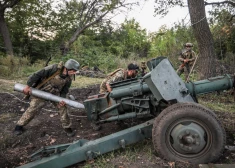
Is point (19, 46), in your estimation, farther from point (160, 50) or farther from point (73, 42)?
point (160, 50)

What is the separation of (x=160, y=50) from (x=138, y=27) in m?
10.2

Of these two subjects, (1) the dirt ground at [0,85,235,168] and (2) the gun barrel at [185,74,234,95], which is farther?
(2) the gun barrel at [185,74,234,95]

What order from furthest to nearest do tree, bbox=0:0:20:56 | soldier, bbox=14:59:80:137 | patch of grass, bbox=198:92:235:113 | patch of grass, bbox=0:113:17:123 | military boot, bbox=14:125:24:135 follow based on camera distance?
1. tree, bbox=0:0:20:56
2. patch of grass, bbox=198:92:235:113
3. patch of grass, bbox=0:113:17:123
4. military boot, bbox=14:125:24:135
5. soldier, bbox=14:59:80:137

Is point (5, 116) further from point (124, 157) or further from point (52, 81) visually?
point (124, 157)

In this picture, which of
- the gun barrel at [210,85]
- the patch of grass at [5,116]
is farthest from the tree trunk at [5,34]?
the gun barrel at [210,85]

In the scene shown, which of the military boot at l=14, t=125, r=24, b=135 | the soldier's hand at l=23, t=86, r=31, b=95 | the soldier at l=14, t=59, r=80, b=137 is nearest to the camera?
the soldier's hand at l=23, t=86, r=31, b=95

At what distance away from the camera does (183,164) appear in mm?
3297

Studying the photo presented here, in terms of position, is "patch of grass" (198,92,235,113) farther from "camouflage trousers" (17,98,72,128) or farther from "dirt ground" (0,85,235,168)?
"camouflage trousers" (17,98,72,128)

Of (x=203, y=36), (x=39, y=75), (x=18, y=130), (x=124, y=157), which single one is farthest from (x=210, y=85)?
(x=203, y=36)

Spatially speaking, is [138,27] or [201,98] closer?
[201,98]

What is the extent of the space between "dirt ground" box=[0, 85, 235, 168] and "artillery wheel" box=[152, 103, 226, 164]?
0.19 m

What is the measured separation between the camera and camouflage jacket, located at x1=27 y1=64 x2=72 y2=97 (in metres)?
4.92

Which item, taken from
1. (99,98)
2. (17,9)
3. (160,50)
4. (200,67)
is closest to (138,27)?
(160,50)

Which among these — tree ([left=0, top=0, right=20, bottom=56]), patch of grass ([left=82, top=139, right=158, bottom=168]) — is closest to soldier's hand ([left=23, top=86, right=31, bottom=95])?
patch of grass ([left=82, top=139, right=158, bottom=168])
